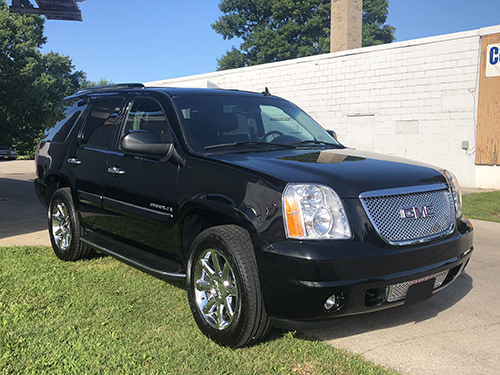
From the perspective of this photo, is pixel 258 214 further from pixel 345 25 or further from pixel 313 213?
pixel 345 25

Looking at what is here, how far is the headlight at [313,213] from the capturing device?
3.23 meters

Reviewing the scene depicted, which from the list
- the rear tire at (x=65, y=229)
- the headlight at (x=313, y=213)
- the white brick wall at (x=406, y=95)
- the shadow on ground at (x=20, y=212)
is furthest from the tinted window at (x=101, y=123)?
the white brick wall at (x=406, y=95)

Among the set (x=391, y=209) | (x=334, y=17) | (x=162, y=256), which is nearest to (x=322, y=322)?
(x=391, y=209)

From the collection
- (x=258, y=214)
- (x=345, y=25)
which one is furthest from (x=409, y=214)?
(x=345, y=25)

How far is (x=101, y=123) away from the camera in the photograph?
541 centimetres

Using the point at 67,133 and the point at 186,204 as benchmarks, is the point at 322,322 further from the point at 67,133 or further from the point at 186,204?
the point at 67,133

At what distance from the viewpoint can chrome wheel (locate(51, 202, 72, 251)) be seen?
5.83 m

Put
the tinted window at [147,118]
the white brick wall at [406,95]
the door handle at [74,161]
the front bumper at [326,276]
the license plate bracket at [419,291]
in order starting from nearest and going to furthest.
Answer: the front bumper at [326,276] → the license plate bracket at [419,291] → the tinted window at [147,118] → the door handle at [74,161] → the white brick wall at [406,95]

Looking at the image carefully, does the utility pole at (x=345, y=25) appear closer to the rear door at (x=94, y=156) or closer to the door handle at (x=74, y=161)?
the rear door at (x=94, y=156)

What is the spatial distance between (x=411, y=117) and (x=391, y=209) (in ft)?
47.3

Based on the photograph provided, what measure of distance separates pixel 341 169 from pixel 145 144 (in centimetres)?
166

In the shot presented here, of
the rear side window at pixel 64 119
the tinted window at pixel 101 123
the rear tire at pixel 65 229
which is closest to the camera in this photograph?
the tinted window at pixel 101 123

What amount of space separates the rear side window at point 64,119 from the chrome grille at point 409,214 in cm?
388

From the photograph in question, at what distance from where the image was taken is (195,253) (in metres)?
3.79
